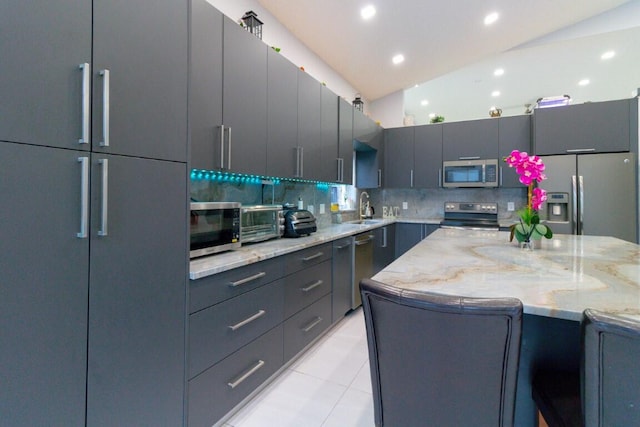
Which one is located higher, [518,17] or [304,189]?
[518,17]

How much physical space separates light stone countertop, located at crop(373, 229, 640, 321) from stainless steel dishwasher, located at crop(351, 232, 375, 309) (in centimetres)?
124

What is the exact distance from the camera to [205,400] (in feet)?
4.91

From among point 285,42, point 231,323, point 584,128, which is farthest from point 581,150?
point 231,323

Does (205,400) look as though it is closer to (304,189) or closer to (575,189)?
(304,189)

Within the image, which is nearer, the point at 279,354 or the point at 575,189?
the point at 279,354

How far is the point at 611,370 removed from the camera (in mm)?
628

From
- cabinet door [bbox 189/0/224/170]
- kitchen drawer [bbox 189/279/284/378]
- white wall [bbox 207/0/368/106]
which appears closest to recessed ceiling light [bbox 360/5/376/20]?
white wall [bbox 207/0/368/106]

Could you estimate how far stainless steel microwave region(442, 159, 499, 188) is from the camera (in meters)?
4.17

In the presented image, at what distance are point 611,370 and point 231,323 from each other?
4.94 feet

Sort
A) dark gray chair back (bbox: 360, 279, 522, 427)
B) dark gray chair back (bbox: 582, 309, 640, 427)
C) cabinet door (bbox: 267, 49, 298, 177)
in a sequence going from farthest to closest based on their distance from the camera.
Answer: cabinet door (bbox: 267, 49, 298, 177) < dark gray chair back (bbox: 360, 279, 522, 427) < dark gray chair back (bbox: 582, 309, 640, 427)

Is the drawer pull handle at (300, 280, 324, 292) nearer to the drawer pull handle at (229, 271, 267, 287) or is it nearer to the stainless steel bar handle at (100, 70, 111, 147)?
the drawer pull handle at (229, 271, 267, 287)

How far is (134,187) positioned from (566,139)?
4430 millimetres

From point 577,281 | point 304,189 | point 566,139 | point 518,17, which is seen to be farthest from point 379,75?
point 577,281

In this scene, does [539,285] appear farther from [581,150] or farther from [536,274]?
[581,150]
